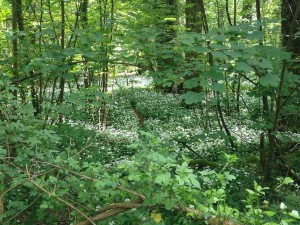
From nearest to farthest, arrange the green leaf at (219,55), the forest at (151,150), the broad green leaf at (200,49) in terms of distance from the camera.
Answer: the forest at (151,150)
the green leaf at (219,55)
the broad green leaf at (200,49)

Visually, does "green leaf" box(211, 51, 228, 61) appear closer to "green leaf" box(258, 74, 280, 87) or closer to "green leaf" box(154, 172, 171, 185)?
"green leaf" box(258, 74, 280, 87)

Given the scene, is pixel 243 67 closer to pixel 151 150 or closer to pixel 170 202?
pixel 151 150

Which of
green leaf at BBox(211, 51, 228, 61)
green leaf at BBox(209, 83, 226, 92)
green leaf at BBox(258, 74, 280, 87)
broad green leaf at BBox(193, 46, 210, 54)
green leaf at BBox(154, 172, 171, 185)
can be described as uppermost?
broad green leaf at BBox(193, 46, 210, 54)

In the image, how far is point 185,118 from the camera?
9.70 meters

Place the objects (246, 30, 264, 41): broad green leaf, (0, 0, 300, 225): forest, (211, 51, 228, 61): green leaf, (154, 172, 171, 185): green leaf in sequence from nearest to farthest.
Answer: (154, 172, 171, 185): green leaf < (0, 0, 300, 225): forest < (211, 51, 228, 61): green leaf < (246, 30, 264, 41): broad green leaf

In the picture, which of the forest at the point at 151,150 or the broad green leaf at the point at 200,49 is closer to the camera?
the forest at the point at 151,150

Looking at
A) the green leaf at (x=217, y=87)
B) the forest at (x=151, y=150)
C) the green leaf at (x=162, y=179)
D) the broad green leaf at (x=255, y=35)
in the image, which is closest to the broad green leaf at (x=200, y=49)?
the forest at (x=151, y=150)

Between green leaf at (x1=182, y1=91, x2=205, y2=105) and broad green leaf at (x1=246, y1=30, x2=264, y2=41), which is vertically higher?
broad green leaf at (x1=246, y1=30, x2=264, y2=41)

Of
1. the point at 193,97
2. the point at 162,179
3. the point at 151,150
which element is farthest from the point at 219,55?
the point at 162,179

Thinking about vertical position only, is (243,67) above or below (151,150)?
above

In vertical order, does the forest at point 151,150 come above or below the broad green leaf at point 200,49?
below

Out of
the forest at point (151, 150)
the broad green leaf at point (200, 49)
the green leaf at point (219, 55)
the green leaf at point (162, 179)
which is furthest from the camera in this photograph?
the broad green leaf at point (200, 49)

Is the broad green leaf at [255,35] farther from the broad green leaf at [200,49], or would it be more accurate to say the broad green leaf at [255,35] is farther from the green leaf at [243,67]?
the broad green leaf at [200,49]

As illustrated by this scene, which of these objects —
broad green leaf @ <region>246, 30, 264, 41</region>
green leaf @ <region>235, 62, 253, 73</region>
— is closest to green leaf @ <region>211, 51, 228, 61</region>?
green leaf @ <region>235, 62, 253, 73</region>
